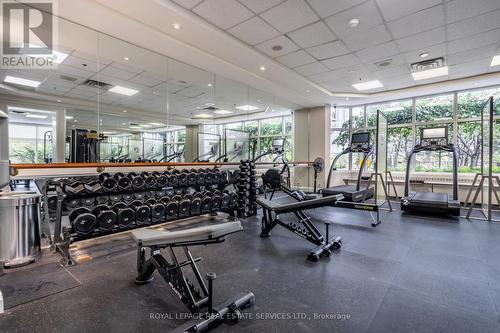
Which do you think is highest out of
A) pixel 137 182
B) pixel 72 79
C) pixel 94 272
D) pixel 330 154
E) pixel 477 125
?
pixel 72 79

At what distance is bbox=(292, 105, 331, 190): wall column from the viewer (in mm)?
8945

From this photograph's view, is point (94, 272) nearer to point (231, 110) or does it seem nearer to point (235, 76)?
point (235, 76)

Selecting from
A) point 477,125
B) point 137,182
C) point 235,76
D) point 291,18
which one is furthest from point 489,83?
point 137,182

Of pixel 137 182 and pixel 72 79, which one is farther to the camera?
pixel 72 79

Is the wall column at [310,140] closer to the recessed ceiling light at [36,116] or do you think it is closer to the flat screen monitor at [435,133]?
the flat screen monitor at [435,133]

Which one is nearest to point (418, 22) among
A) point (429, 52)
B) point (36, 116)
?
point (429, 52)

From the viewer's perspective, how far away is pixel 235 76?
19.7 ft

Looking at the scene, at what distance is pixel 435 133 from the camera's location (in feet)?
19.7

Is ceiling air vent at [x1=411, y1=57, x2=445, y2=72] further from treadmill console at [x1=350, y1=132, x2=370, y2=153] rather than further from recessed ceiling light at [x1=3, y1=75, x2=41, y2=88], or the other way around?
recessed ceiling light at [x1=3, y1=75, x2=41, y2=88]

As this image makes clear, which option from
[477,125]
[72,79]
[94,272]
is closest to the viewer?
[94,272]

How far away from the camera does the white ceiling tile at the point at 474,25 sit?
358 centimetres

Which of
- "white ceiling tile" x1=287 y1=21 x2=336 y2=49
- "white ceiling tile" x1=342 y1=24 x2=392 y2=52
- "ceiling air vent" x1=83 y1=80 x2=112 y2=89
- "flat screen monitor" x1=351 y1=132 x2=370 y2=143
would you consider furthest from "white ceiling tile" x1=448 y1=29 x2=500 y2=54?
"ceiling air vent" x1=83 y1=80 x2=112 y2=89

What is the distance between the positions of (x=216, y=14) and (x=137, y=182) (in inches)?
110

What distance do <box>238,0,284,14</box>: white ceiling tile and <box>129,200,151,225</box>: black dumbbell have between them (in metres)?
3.18
